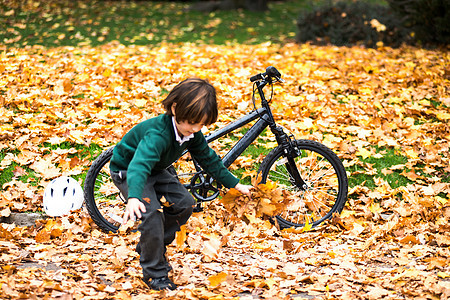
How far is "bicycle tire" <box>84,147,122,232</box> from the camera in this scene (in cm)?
387

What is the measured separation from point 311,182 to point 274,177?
0.35 meters

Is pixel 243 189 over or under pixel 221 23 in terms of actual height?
over

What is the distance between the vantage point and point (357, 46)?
10125 mm

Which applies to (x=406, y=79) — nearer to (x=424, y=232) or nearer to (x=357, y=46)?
(x=357, y=46)

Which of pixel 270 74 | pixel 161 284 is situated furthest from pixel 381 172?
pixel 161 284

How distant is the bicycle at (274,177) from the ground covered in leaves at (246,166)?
0.56 feet

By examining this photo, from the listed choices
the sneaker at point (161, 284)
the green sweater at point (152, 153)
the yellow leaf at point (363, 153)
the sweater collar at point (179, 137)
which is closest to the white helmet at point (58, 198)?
the green sweater at point (152, 153)

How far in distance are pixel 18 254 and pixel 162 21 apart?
11.8 meters

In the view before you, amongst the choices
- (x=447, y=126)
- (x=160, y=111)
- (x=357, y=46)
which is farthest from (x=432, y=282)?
(x=357, y=46)

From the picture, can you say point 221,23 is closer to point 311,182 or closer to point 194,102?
point 311,182

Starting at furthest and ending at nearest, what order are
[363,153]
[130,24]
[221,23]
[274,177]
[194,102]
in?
[221,23], [130,24], [363,153], [274,177], [194,102]

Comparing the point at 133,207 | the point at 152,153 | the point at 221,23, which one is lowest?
the point at 221,23

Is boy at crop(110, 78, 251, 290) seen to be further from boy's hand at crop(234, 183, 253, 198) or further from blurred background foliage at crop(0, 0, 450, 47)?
blurred background foliage at crop(0, 0, 450, 47)

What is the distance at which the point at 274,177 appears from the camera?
4488 mm
